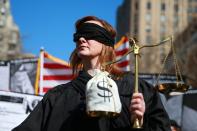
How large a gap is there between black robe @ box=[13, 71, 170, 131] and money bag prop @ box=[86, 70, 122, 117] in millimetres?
159

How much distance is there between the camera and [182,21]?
99688 mm

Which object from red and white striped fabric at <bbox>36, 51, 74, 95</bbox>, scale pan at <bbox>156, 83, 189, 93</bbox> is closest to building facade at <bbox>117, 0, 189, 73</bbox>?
red and white striped fabric at <bbox>36, 51, 74, 95</bbox>

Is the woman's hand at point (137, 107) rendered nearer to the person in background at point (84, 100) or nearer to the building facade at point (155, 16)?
the person in background at point (84, 100)

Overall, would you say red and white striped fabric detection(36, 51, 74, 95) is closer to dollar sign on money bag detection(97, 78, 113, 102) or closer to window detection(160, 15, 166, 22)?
dollar sign on money bag detection(97, 78, 113, 102)

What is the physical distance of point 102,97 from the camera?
2918 millimetres

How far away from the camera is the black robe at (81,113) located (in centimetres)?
307

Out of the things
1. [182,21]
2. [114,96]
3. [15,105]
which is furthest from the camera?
[182,21]

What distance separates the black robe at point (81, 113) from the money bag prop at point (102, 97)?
0.52 ft

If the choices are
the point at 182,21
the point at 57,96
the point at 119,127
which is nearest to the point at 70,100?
the point at 57,96

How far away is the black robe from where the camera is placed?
10.1ft

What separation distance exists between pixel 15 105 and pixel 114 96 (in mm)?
3149

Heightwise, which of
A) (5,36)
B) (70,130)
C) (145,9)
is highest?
(145,9)

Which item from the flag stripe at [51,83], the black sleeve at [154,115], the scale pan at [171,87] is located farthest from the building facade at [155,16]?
the black sleeve at [154,115]

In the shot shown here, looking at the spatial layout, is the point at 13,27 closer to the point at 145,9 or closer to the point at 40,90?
the point at 145,9
